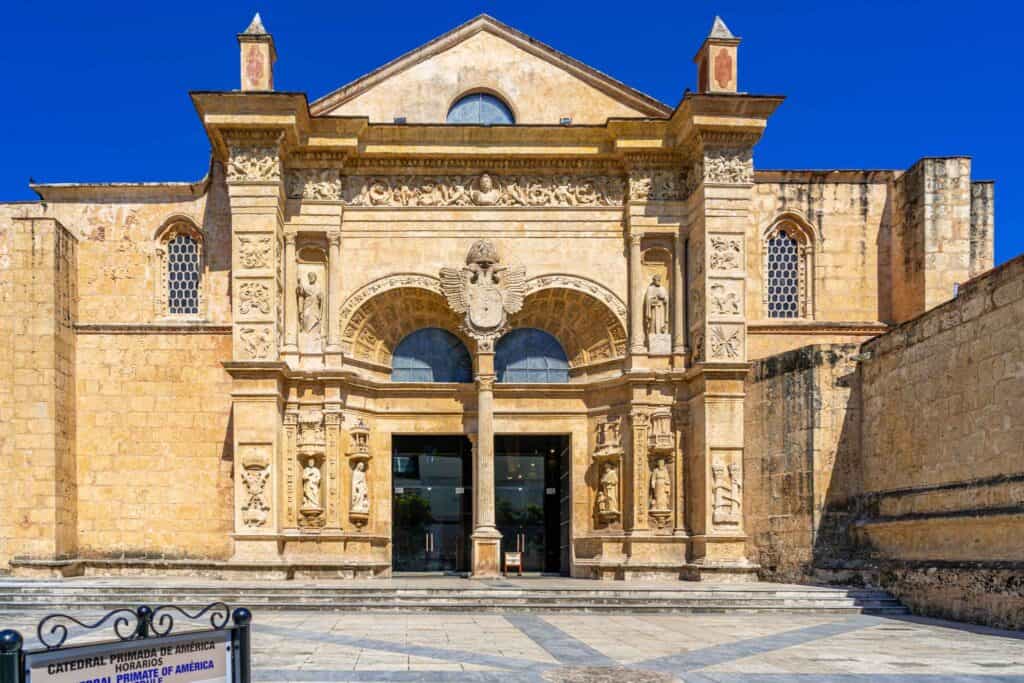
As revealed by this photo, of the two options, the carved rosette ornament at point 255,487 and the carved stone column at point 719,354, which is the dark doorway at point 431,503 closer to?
the carved rosette ornament at point 255,487

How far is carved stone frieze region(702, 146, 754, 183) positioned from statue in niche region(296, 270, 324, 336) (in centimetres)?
868

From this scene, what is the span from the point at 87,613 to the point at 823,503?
13062mm

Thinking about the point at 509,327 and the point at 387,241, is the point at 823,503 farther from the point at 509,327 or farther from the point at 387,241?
the point at 387,241

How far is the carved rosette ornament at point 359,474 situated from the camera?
22453 mm

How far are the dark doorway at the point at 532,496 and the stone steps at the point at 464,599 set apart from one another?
6059 mm

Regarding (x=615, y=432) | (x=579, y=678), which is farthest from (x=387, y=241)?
(x=579, y=678)

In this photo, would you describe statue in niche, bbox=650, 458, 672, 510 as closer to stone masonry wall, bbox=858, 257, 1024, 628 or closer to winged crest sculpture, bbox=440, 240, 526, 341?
stone masonry wall, bbox=858, 257, 1024, 628

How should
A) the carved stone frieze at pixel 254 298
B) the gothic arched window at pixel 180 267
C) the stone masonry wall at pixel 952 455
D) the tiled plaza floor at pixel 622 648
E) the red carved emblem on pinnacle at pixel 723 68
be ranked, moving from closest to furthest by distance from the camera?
the tiled plaza floor at pixel 622 648 → the stone masonry wall at pixel 952 455 → the carved stone frieze at pixel 254 298 → the red carved emblem on pinnacle at pixel 723 68 → the gothic arched window at pixel 180 267

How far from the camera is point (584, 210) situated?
23.3m

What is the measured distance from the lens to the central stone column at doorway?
878 inches

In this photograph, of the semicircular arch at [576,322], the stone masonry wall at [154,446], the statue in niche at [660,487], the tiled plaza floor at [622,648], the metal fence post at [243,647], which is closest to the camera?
the metal fence post at [243,647]

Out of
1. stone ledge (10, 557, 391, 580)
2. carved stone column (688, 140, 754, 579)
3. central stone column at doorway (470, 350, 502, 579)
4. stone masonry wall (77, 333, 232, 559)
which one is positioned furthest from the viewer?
stone masonry wall (77, 333, 232, 559)

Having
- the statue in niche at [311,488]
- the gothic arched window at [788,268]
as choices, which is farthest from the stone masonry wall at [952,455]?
the statue in niche at [311,488]

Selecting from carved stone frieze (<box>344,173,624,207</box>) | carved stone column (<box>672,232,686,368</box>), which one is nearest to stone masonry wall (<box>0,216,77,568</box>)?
carved stone frieze (<box>344,173,624,207</box>)
